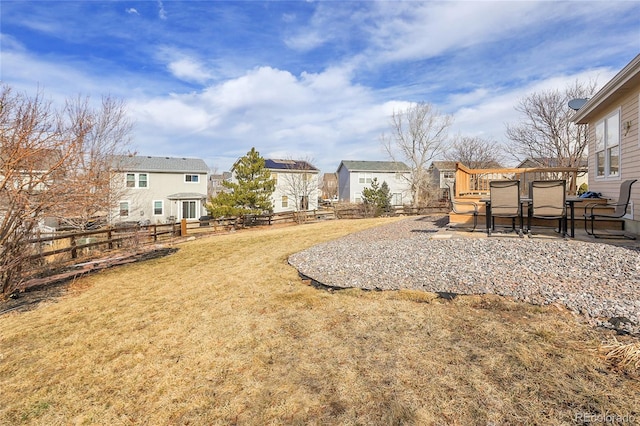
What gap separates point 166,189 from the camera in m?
25.3

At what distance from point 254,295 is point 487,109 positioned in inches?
866

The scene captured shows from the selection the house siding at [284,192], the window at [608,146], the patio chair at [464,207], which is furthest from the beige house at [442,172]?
the patio chair at [464,207]

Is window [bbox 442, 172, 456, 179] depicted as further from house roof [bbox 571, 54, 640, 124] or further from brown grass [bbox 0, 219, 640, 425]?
brown grass [bbox 0, 219, 640, 425]

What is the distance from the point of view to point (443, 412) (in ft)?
6.36

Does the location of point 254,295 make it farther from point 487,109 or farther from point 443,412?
point 487,109

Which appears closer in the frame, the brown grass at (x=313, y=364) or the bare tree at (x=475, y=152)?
the brown grass at (x=313, y=364)

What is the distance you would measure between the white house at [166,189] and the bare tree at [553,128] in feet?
83.0

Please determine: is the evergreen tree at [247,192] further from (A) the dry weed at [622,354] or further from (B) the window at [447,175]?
(B) the window at [447,175]

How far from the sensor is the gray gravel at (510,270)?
134 inches

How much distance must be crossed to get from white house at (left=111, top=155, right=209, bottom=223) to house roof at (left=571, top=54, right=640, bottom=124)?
24.2m

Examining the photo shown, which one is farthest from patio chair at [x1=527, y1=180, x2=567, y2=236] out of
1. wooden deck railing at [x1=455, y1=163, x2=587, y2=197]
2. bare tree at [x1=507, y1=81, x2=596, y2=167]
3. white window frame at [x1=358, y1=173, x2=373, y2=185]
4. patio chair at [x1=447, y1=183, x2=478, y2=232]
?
white window frame at [x1=358, y1=173, x2=373, y2=185]

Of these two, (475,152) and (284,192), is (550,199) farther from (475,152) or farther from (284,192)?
(475,152)

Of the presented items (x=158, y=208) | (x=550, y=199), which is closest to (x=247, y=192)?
(x=158, y=208)

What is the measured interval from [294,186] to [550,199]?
77.4 ft
